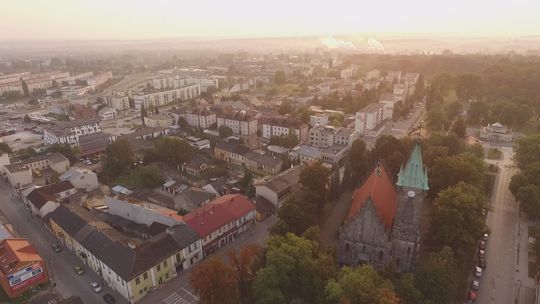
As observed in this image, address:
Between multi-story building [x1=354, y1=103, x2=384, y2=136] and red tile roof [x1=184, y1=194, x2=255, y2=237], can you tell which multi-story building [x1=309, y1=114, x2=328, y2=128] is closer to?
multi-story building [x1=354, y1=103, x2=384, y2=136]

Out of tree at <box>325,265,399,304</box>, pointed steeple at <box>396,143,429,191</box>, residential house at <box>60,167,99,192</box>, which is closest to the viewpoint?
tree at <box>325,265,399,304</box>

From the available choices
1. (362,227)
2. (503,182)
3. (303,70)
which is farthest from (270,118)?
(303,70)

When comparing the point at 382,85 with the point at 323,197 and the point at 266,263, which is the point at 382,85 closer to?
the point at 323,197

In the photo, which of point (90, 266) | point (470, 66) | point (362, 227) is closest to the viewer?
point (362, 227)

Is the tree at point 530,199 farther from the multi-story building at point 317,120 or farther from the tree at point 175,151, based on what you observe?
the tree at point 175,151

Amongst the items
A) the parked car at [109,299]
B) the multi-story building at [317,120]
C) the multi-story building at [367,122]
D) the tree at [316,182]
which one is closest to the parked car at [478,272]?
the tree at [316,182]

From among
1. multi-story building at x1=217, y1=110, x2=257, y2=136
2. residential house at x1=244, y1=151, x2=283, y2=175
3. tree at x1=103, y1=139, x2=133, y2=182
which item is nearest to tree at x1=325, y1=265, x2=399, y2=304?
residential house at x1=244, y1=151, x2=283, y2=175

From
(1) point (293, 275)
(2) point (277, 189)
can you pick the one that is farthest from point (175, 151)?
(1) point (293, 275)
